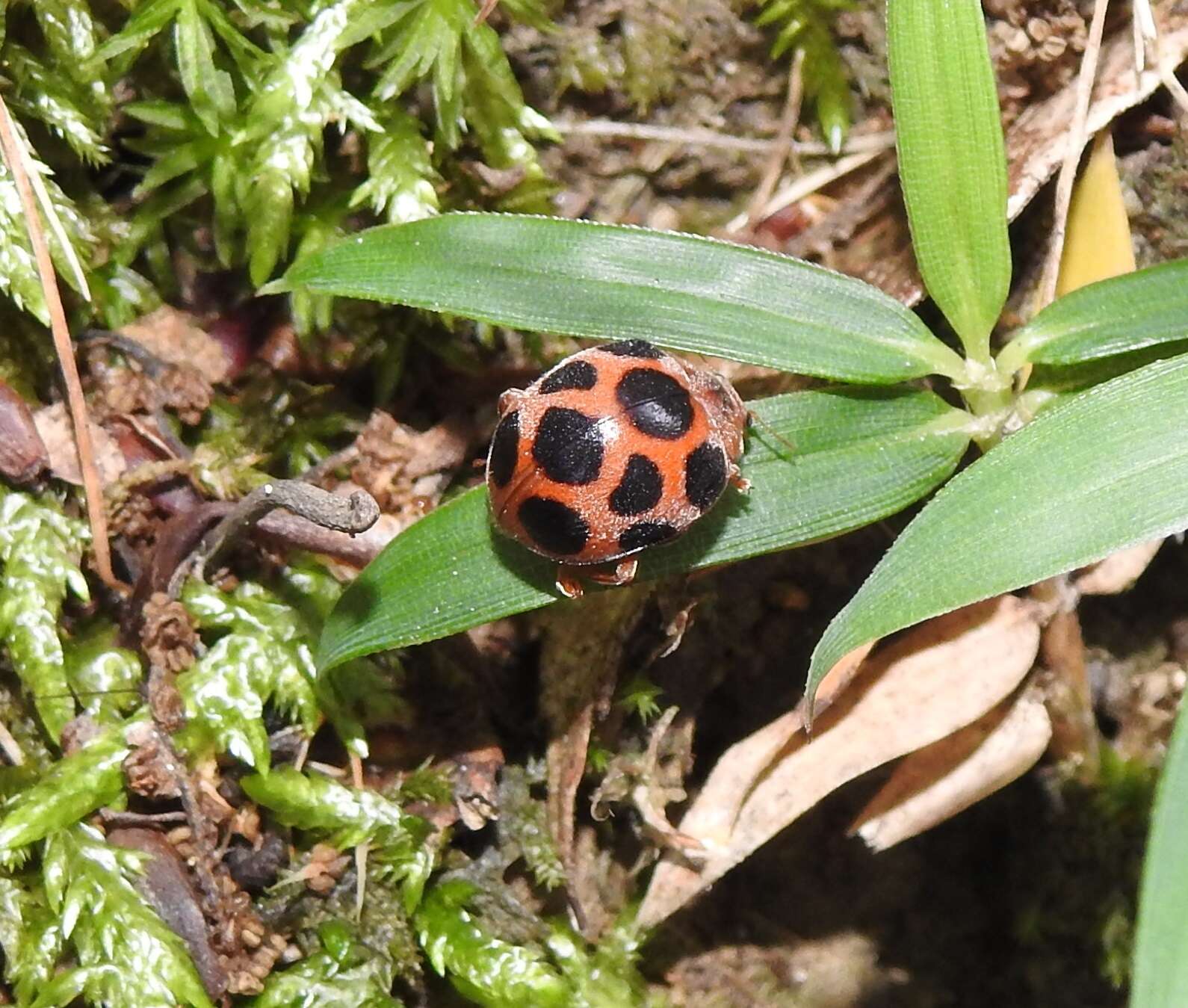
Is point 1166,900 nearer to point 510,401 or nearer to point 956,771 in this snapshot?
point 956,771

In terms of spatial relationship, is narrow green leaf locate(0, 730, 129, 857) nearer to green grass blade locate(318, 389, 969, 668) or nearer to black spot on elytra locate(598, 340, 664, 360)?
green grass blade locate(318, 389, 969, 668)

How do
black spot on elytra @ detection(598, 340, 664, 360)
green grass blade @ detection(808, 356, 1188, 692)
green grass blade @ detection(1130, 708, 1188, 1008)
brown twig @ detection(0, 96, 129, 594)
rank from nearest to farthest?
green grass blade @ detection(1130, 708, 1188, 1008) → green grass blade @ detection(808, 356, 1188, 692) → black spot on elytra @ detection(598, 340, 664, 360) → brown twig @ detection(0, 96, 129, 594)

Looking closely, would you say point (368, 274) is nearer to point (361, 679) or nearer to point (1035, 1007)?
point (361, 679)

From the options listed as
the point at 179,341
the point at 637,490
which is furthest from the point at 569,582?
the point at 179,341

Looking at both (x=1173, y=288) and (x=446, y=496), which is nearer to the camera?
(x=1173, y=288)

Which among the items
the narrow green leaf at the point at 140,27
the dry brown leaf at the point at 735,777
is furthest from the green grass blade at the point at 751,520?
the narrow green leaf at the point at 140,27

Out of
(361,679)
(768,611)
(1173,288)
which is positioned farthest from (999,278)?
(361,679)

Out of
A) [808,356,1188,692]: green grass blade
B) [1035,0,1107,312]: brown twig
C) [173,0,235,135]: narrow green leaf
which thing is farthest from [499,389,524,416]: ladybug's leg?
[1035,0,1107,312]: brown twig
